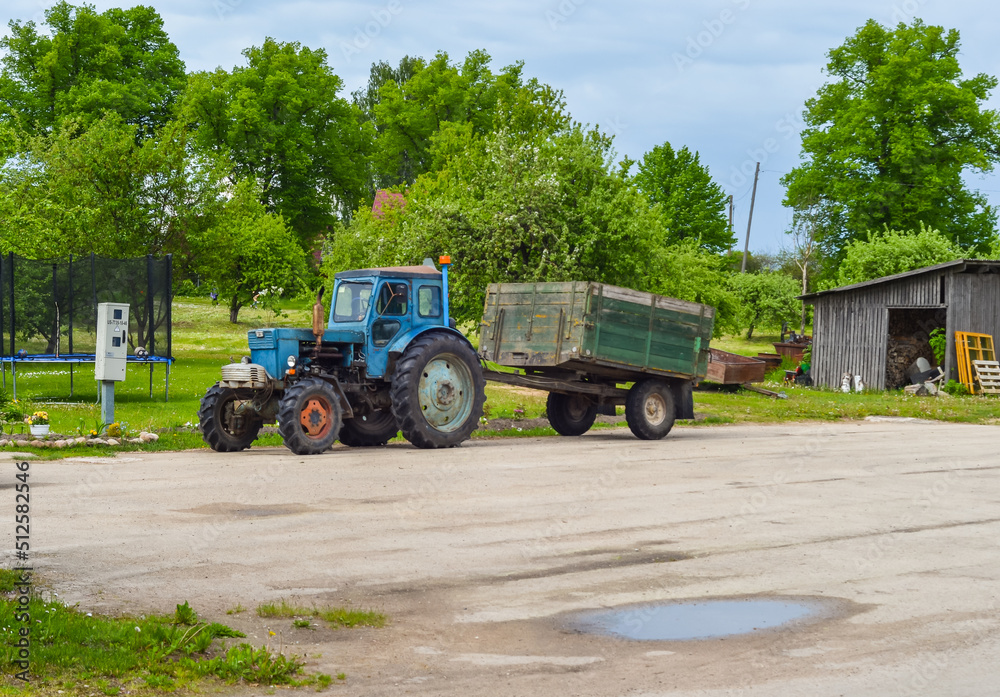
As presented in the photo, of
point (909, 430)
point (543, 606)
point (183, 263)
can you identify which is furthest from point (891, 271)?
point (543, 606)

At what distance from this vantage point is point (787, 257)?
251ft

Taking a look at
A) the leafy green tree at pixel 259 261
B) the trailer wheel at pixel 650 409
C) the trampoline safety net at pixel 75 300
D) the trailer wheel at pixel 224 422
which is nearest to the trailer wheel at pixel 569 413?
the trailer wheel at pixel 650 409

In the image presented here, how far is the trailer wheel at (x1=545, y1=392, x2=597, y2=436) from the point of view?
20078 mm

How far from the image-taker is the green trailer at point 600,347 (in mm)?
18188

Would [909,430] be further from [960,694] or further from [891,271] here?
[891,271]

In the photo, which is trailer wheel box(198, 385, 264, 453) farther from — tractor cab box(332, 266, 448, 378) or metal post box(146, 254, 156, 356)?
metal post box(146, 254, 156, 356)

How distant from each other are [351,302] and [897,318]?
27568 mm

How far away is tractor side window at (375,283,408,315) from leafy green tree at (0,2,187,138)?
3735 centimetres

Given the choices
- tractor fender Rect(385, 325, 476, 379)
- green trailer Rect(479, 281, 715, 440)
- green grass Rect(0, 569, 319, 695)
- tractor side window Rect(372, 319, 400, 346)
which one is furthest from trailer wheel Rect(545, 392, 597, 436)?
green grass Rect(0, 569, 319, 695)

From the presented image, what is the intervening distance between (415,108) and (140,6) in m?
16.4

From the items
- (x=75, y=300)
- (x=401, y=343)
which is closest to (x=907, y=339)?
(x=401, y=343)

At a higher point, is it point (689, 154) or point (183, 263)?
point (689, 154)

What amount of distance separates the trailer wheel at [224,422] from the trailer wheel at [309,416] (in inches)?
38.2

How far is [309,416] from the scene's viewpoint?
1490 centimetres
